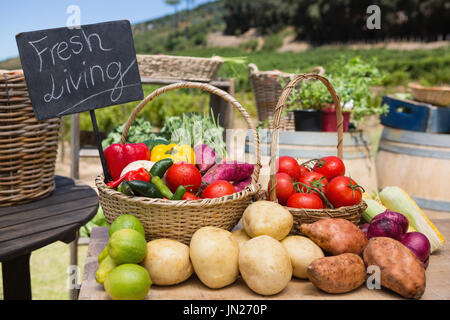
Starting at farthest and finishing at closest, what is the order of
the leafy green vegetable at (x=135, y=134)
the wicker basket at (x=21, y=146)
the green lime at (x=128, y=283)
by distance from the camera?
the leafy green vegetable at (x=135, y=134) < the wicker basket at (x=21, y=146) < the green lime at (x=128, y=283)

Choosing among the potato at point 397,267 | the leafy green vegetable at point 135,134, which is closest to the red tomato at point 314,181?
the potato at point 397,267

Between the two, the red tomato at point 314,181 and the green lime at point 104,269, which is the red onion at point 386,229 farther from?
the green lime at point 104,269

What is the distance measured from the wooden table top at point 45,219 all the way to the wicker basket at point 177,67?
4.77 feet

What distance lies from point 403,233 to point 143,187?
892mm

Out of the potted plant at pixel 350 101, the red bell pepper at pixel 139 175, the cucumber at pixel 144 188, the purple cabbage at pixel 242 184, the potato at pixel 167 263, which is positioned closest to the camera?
the potato at pixel 167 263

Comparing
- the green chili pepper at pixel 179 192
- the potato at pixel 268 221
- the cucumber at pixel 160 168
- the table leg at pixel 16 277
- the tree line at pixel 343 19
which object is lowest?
the table leg at pixel 16 277

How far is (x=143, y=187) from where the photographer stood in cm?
119

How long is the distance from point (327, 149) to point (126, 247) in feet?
5.39

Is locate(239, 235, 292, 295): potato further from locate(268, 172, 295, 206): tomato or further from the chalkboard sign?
the chalkboard sign

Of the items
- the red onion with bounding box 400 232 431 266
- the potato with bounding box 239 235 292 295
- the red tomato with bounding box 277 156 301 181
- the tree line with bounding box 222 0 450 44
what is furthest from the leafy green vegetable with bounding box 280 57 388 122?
the tree line with bounding box 222 0 450 44

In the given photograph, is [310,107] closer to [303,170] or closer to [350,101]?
[350,101]

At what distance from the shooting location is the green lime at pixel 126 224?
3.70ft

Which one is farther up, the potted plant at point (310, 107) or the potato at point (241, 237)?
the potted plant at point (310, 107)

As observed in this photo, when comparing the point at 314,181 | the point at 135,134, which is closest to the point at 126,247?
the point at 314,181
